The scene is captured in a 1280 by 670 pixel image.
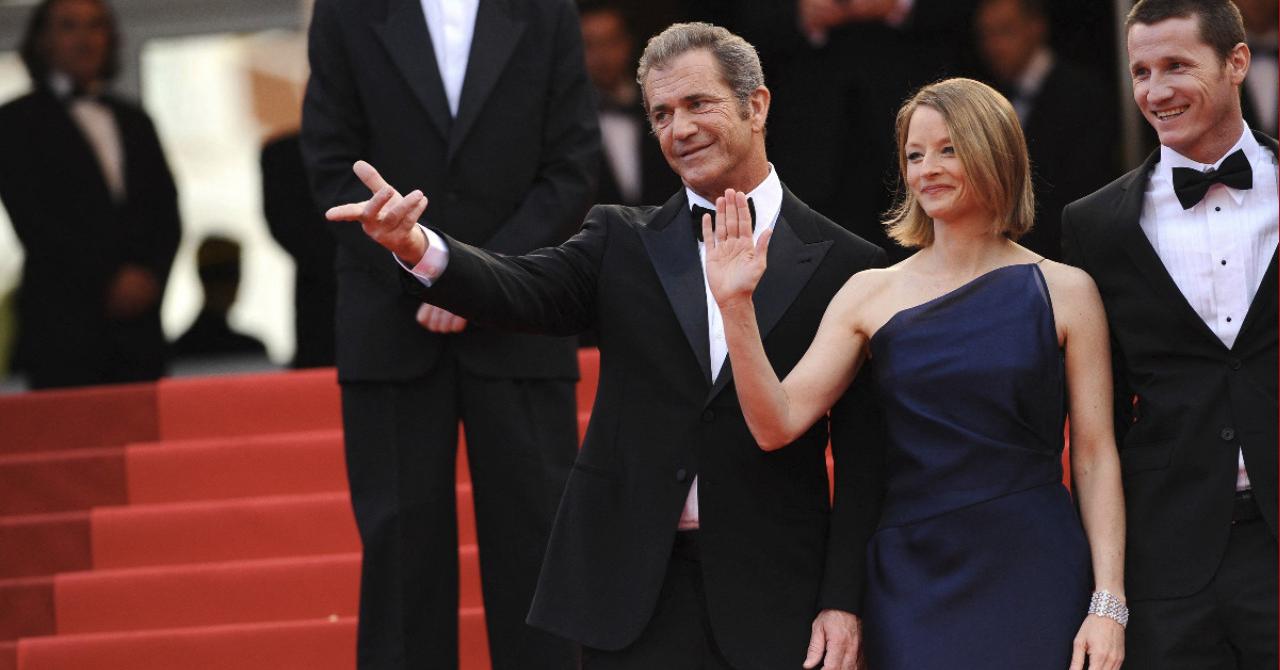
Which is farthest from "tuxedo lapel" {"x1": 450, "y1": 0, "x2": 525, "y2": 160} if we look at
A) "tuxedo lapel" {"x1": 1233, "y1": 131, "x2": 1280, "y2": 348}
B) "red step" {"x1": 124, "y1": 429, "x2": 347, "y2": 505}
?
"red step" {"x1": 124, "y1": 429, "x2": 347, "y2": 505}

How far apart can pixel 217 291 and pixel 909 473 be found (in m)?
6.49

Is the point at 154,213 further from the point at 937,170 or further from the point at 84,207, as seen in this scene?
the point at 937,170

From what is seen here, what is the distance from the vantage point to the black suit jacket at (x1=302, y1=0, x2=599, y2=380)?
4418 millimetres

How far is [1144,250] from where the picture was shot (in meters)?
3.50

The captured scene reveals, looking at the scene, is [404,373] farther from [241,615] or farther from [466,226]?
[241,615]

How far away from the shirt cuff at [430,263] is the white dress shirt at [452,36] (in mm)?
1290

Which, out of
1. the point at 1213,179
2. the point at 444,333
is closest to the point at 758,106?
the point at 1213,179

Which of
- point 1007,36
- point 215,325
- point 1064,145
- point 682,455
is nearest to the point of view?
point 682,455

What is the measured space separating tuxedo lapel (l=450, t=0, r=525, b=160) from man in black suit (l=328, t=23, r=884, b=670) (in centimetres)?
98

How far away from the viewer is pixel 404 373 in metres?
4.37

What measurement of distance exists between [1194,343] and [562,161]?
1682 mm

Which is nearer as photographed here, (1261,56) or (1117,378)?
(1117,378)

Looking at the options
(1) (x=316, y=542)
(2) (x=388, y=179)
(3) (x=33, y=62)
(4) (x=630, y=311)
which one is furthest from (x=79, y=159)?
(4) (x=630, y=311)

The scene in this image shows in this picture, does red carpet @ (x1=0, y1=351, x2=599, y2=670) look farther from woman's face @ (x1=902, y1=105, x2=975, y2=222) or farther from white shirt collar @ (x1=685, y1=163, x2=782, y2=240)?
woman's face @ (x1=902, y1=105, x2=975, y2=222)
